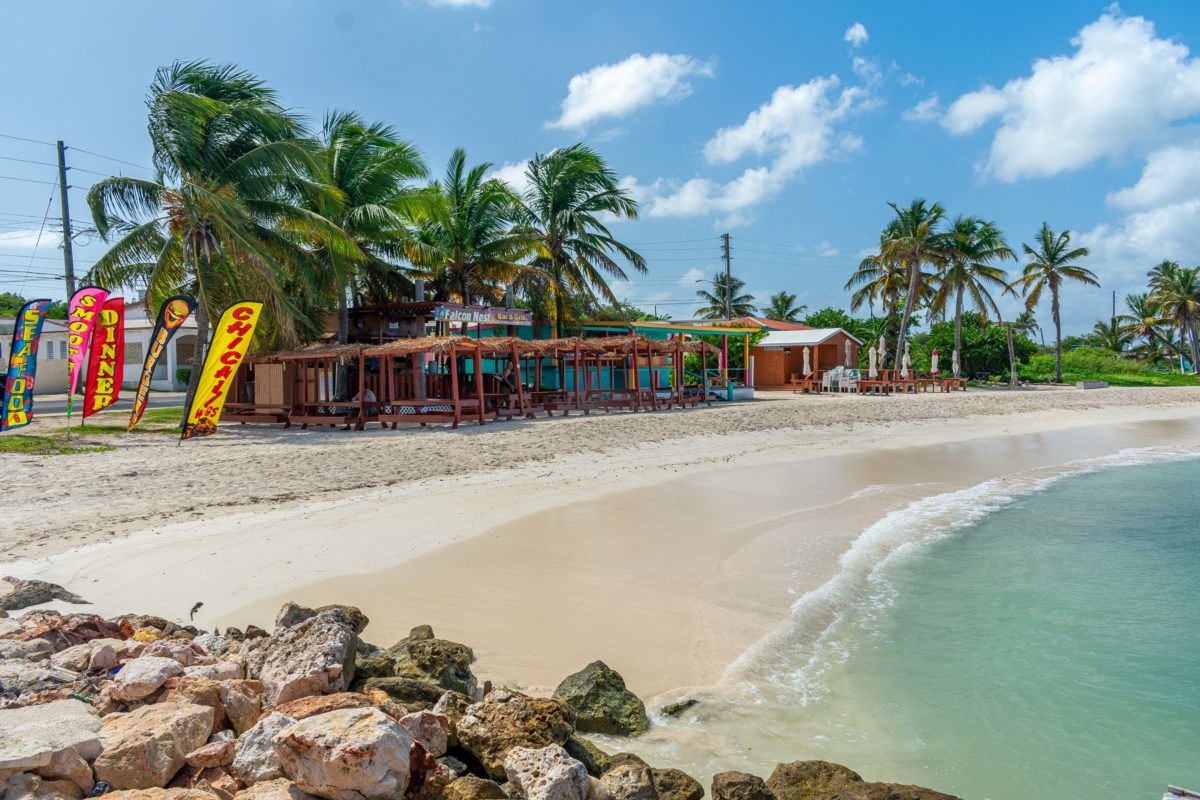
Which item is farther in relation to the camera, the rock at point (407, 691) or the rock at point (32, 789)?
the rock at point (407, 691)

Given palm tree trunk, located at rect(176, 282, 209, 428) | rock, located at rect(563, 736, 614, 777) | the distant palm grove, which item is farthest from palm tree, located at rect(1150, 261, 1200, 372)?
rock, located at rect(563, 736, 614, 777)

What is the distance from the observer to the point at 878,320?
4656 centimetres

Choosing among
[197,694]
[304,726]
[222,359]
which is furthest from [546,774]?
[222,359]

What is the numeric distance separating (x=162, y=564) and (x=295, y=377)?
15227 millimetres

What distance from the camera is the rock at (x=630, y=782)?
3533 mm

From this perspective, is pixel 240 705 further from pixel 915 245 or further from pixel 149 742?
pixel 915 245

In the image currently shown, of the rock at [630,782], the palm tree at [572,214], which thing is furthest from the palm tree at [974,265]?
the rock at [630,782]

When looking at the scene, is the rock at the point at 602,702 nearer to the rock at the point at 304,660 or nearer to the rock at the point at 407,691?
the rock at the point at 407,691

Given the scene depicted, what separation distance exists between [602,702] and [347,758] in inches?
72.1

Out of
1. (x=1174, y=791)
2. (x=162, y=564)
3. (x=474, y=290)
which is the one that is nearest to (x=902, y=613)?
(x=1174, y=791)

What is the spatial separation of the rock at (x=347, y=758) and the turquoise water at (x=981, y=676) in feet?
5.27

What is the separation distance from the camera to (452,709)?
13.6 ft

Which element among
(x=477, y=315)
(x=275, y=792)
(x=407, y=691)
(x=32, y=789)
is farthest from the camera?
(x=477, y=315)

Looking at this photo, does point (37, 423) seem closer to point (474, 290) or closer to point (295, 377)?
point (295, 377)
